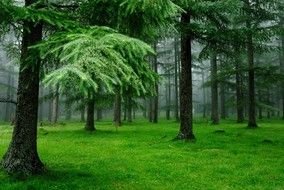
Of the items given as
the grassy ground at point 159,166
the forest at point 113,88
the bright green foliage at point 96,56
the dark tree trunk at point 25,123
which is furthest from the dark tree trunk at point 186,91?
the bright green foliage at point 96,56

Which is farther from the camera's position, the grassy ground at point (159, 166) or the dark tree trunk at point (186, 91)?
the dark tree trunk at point (186, 91)

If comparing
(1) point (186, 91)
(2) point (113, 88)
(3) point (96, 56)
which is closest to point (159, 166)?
(2) point (113, 88)

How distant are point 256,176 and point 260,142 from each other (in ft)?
28.6

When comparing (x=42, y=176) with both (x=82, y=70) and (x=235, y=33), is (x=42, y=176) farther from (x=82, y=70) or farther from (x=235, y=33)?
(x=235, y=33)

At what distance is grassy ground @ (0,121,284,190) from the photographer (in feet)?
36.4

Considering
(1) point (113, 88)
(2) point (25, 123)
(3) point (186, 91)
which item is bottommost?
(2) point (25, 123)

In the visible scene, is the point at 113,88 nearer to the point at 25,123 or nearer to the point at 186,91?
the point at 25,123

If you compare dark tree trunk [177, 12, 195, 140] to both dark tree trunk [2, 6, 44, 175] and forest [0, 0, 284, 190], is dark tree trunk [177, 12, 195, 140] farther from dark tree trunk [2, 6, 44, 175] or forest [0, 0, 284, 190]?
dark tree trunk [2, 6, 44, 175]

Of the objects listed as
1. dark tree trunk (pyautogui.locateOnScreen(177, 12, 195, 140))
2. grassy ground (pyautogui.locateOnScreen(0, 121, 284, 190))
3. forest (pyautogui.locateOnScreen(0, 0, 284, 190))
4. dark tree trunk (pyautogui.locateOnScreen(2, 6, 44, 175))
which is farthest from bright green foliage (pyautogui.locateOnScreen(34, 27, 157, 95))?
dark tree trunk (pyautogui.locateOnScreen(177, 12, 195, 140))

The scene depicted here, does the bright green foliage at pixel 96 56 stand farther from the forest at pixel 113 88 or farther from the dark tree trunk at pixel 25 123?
the dark tree trunk at pixel 25 123

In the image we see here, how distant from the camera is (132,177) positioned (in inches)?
474

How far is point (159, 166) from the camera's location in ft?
45.1

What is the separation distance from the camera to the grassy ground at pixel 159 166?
11.1m

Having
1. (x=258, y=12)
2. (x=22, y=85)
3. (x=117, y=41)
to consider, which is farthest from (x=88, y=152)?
(x=258, y=12)
